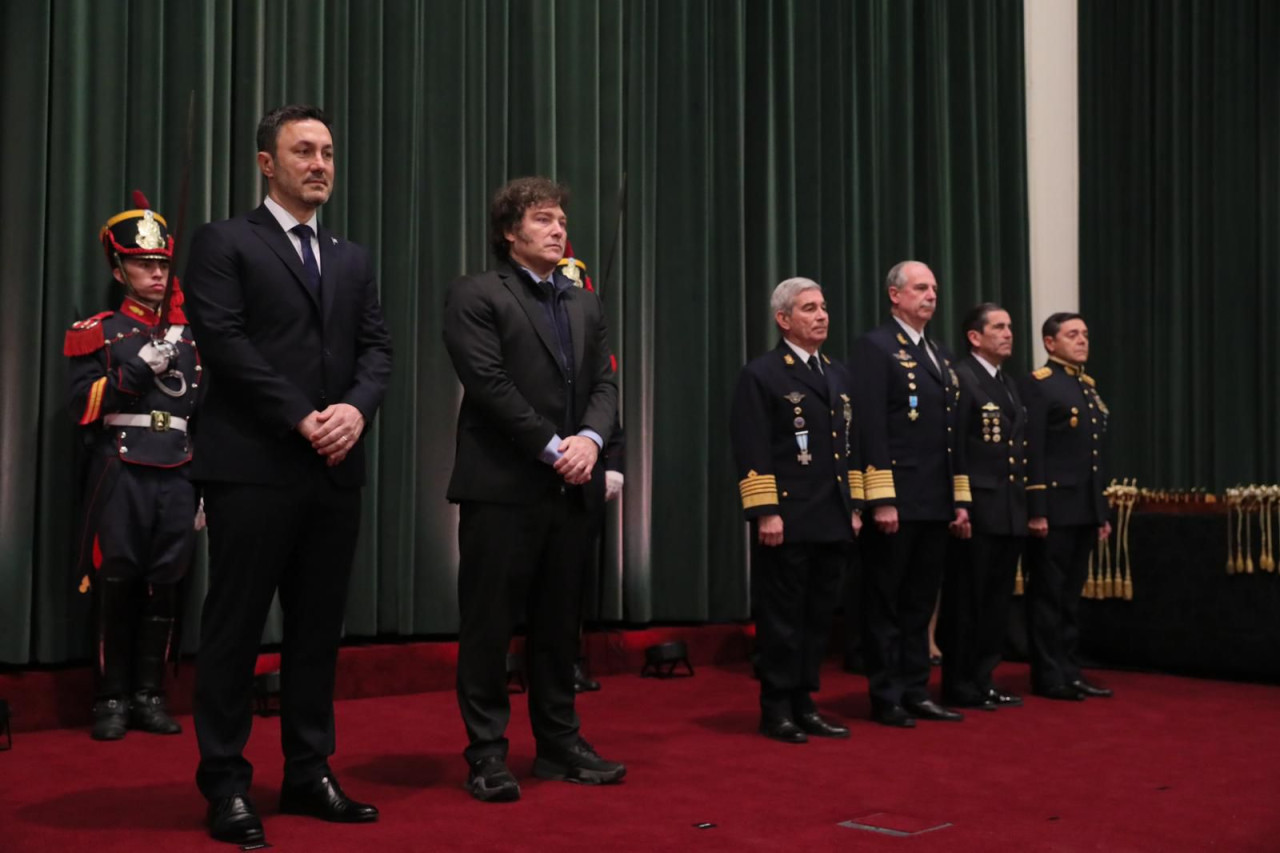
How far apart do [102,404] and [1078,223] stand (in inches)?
226

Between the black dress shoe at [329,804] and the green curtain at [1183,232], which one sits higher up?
the green curtain at [1183,232]

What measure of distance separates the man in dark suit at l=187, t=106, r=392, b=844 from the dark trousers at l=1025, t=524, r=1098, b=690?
9.37 feet

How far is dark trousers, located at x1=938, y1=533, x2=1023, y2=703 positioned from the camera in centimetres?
459

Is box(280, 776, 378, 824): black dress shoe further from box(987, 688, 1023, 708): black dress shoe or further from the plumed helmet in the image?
box(987, 688, 1023, 708): black dress shoe

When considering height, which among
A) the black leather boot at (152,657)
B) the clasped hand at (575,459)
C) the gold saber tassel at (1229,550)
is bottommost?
the black leather boot at (152,657)

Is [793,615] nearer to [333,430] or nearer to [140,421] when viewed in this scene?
[333,430]

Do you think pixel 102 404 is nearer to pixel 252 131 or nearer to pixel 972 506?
pixel 252 131

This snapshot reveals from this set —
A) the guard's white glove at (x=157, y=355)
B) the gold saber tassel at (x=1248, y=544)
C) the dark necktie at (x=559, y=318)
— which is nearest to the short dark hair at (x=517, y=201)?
the dark necktie at (x=559, y=318)

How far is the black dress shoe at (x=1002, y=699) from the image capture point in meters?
4.63

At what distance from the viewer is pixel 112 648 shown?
396cm

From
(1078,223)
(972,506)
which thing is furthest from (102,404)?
(1078,223)

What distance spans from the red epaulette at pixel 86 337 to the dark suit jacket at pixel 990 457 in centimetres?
264

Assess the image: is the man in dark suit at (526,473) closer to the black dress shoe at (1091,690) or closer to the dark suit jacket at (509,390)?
the dark suit jacket at (509,390)

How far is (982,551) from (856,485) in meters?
0.68
